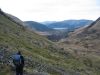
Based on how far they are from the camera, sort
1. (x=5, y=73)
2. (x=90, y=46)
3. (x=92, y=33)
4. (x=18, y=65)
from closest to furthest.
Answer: (x=18, y=65), (x=5, y=73), (x=90, y=46), (x=92, y=33)

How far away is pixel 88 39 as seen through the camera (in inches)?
7215

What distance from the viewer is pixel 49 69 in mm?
48781

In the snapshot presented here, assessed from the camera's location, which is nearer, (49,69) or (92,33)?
(49,69)

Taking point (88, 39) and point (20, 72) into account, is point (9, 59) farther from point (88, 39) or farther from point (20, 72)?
point (88, 39)

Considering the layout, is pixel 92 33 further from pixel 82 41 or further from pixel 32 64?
pixel 32 64

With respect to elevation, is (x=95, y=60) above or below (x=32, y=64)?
below

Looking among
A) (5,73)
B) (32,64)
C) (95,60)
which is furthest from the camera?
(95,60)

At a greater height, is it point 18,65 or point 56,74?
point 18,65

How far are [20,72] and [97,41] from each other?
148 meters

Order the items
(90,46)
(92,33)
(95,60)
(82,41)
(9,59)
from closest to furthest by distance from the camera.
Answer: (9,59), (95,60), (90,46), (82,41), (92,33)

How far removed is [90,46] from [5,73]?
130 meters

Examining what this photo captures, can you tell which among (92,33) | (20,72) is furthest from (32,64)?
(92,33)

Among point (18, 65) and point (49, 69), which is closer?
point (18, 65)

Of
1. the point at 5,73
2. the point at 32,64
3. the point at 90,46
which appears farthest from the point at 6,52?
the point at 90,46
